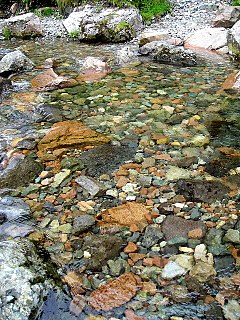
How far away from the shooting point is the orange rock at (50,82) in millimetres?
8086

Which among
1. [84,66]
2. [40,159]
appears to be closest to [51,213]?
[40,159]

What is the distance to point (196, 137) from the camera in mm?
5816

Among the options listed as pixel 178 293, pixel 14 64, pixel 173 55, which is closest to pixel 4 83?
pixel 14 64

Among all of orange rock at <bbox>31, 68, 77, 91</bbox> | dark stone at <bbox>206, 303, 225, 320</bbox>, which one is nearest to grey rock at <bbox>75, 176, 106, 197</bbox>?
dark stone at <bbox>206, 303, 225, 320</bbox>

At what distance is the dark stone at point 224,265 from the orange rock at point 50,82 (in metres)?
5.42

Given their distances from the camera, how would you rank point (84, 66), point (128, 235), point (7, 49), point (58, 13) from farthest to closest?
point (58, 13), point (7, 49), point (84, 66), point (128, 235)

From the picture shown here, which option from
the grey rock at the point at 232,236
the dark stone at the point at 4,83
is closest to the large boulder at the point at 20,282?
the grey rock at the point at 232,236

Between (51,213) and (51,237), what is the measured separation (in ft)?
1.36

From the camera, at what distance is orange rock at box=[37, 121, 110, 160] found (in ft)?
18.4

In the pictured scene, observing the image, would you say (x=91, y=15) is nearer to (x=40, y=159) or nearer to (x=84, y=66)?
(x=84, y=66)

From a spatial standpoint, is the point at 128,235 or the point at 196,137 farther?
the point at 196,137

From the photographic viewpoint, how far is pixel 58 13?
601 inches

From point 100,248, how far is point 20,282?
98cm

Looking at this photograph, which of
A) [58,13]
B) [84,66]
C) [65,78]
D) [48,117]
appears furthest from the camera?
[58,13]
